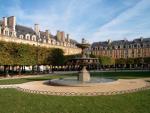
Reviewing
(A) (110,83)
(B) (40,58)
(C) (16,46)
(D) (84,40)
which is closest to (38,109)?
(A) (110,83)

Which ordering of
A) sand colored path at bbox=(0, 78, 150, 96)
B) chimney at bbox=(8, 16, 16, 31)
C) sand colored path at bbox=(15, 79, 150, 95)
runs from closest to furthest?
1. sand colored path at bbox=(0, 78, 150, 96)
2. sand colored path at bbox=(15, 79, 150, 95)
3. chimney at bbox=(8, 16, 16, 31)

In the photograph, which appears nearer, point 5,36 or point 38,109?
point 38,109

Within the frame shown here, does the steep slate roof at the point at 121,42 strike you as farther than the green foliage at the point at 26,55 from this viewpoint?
Yes

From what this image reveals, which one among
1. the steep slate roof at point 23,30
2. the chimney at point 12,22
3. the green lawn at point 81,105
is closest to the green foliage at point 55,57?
the chimney at point 12,22

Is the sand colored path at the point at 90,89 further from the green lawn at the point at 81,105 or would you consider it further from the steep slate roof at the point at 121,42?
the steep slate roof at the point at 121,42

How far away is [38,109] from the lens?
12.1 meters

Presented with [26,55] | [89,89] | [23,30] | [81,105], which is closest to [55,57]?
[26,55]

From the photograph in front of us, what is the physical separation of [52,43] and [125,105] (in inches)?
3144

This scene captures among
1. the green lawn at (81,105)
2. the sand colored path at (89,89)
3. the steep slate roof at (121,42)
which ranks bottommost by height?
the green lawn at (81,105)

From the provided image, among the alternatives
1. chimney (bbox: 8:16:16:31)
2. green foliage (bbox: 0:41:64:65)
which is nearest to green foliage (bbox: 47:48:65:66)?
green foliage (bbox: 0:41:64:65)

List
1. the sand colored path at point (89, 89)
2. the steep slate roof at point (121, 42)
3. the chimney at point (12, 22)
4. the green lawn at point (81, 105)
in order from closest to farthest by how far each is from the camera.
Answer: the green lawn at point (81, 105) → the sand colored path at point (89, 89) → the chimney at point (12, 22) → the steep slate roof at point (121, 42)

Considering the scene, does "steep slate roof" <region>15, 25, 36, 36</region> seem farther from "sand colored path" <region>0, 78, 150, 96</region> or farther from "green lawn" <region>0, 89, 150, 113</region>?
"green lawn" <region>0, 89, 150, 113</region>

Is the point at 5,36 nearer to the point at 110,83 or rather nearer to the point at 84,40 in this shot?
the point at 84,40

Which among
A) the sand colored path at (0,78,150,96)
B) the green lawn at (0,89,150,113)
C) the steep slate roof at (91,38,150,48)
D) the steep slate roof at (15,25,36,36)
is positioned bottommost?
the green lawn at (0,89,150,113)
